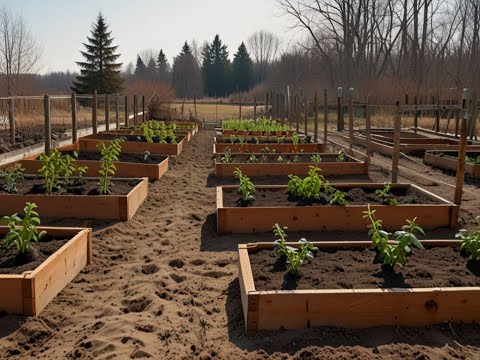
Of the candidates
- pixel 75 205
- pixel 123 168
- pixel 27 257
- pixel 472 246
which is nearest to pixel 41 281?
pixel 27 257

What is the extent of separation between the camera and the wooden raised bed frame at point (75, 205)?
20.1 ft

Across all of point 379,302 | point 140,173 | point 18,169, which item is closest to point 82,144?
point 140,173

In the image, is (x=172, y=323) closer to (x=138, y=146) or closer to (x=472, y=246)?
(x=472, y=246)

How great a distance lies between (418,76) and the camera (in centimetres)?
3747

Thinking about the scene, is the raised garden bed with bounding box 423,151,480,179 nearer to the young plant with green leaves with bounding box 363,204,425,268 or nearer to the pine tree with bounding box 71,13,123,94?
the young plant with green leaves with bounding box 363,204,425,268

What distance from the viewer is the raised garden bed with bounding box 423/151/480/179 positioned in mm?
9325

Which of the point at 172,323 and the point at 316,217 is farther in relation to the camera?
the point at 316,217

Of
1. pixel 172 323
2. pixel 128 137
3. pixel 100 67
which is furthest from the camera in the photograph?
pixel 100 67

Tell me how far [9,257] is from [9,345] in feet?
3.53

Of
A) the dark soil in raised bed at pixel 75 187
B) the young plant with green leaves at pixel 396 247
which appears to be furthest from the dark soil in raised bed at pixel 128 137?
the young plant with green leaves at pixel 396 247

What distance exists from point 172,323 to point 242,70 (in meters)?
71.3

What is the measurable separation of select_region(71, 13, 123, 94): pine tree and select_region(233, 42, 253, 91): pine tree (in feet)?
110

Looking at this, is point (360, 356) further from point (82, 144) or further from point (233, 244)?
point (82, 144)

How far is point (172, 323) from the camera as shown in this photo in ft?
11.3
